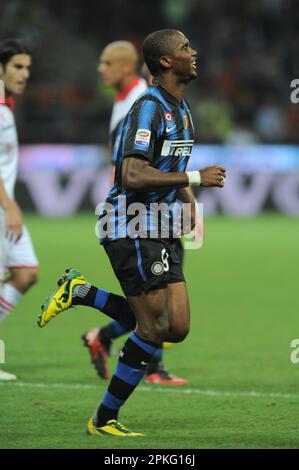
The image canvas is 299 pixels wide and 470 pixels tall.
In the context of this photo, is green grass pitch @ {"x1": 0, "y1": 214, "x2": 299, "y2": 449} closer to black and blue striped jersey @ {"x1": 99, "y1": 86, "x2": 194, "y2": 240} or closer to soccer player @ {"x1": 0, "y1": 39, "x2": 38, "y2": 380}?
soccer player @ {"x1": 0, "y1": 39, "x2": 38, "y2": 380}

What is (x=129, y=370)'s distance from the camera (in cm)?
552

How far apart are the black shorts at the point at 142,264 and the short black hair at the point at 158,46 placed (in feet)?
3.04

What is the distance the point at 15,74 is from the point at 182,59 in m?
2.22

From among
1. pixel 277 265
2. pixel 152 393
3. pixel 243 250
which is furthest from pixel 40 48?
pixel 152 393

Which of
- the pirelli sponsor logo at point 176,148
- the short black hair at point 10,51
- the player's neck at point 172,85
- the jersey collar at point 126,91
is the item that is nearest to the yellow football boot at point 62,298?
the pirelli sponsor logo at point 176,148

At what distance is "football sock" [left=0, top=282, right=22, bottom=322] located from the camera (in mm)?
7566

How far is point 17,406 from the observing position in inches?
250

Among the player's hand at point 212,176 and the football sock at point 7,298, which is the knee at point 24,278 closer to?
the football sock at point 7,298

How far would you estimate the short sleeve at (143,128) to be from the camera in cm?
539

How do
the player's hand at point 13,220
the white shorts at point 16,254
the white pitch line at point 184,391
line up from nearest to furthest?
the white pitch line at point 184,391, the player's hand at point 13,220, the white shorts at point 16,254

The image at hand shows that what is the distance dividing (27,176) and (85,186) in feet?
3.51

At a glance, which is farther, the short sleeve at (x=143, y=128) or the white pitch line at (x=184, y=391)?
the white pitch line at (x=184, y=391)

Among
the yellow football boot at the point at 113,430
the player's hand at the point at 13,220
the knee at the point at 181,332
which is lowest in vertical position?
the yellow football boot at the point at 113,430

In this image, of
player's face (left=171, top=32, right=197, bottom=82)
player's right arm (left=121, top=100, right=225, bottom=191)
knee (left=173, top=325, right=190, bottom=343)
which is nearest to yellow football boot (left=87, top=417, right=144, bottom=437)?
knee (left=173, top=325, right=190, bottom=343)
